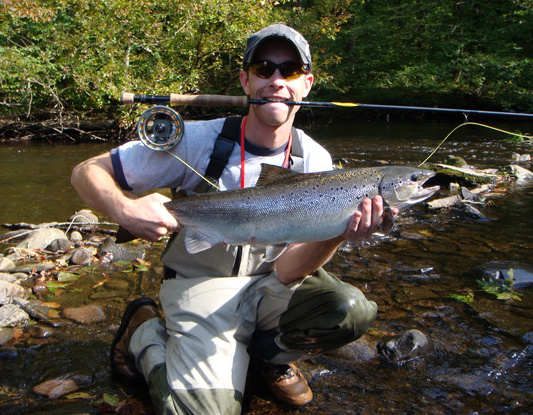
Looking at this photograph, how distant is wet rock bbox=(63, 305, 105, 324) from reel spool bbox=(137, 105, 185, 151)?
1.92 m

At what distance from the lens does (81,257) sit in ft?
18.1

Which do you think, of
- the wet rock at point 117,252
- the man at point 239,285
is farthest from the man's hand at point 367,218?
the wet rock at point 117,252

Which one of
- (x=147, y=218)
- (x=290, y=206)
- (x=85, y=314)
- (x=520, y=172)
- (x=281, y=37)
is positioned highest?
(x=281, y=37)

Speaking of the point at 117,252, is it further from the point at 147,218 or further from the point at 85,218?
the point at 147,218

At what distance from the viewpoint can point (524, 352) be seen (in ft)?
11.7

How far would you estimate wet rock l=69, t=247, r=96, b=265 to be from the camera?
18.0 ft

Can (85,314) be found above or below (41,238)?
above

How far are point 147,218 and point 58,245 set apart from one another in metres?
3.97

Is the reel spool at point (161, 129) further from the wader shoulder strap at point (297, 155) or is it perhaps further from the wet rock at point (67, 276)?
the wet rock at point (67, 276)

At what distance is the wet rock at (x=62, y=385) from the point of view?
305 centimetres

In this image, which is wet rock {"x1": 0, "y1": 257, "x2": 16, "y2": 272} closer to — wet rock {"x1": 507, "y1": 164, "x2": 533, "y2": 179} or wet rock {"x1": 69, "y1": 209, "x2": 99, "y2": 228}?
wet rock {"x1": 69, "y1": 209, "x2": 99, "y2": 228}

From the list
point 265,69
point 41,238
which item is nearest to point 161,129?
point 265,69

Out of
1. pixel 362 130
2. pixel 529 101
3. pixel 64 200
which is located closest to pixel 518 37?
pixel 529 101

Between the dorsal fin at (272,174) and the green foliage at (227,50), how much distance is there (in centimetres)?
1431
